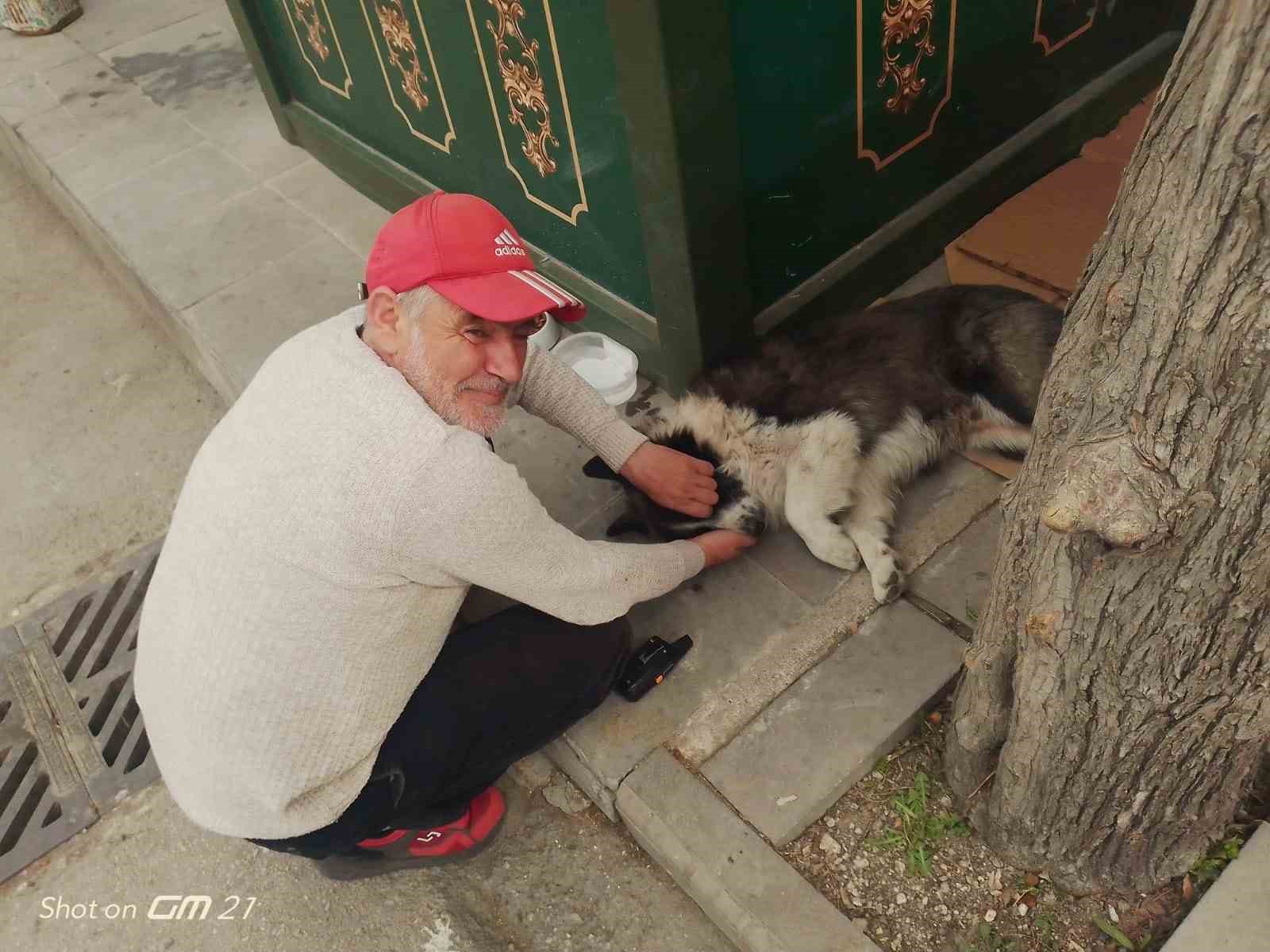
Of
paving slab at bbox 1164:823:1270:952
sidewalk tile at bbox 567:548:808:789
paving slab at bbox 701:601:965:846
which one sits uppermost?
paving slab at bbox 1164:823:1270:952

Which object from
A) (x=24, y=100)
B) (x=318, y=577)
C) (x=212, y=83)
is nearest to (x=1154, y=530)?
(x=318, y=577)

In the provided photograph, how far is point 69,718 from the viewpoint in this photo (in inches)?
114

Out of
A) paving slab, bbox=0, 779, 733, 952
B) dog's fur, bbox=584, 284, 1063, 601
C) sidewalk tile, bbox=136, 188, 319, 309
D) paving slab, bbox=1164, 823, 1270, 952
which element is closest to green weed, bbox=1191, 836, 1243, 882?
paving slab, bbox=1164, 823, 1270, 952

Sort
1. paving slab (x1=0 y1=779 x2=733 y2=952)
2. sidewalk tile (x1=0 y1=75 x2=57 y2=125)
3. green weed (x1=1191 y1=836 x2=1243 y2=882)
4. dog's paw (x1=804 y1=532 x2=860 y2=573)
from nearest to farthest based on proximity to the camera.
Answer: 1. green weed (x1=1191 y1=836 x2=1243 y2=882)
2. paving slab (x1=0 y1=779 x2=733 y2=952)
3. dog's paw (x1=804 y1=532 x2=860 y2=573)
4. sidewalk tile (x1=0 y1=75 x2=57 y2=125)

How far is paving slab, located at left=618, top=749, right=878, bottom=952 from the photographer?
1964 mm

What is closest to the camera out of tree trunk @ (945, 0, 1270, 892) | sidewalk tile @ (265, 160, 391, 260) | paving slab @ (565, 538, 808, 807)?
tree trunk @ (945, 0, 1270, 892)

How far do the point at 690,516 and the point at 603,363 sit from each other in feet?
2.77

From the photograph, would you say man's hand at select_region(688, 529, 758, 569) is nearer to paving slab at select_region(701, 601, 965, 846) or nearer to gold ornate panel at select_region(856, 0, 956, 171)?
paving slab at select_region(701, 601, 965, 846)

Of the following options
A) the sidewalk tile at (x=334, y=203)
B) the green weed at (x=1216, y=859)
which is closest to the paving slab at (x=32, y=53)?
the sidewalk tile at (x=334, y=203)

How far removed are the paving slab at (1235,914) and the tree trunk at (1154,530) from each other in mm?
78

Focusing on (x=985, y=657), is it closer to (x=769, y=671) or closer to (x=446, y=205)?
(x=769, y=671)


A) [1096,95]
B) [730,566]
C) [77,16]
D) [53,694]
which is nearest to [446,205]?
[730,566]

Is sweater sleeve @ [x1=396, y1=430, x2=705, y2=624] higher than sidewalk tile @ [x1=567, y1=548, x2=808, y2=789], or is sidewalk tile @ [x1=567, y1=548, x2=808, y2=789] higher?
sweater sleeve @ [x1=396, y1=430, x2=705, y2=624]

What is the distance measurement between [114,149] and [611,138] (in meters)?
3.80
